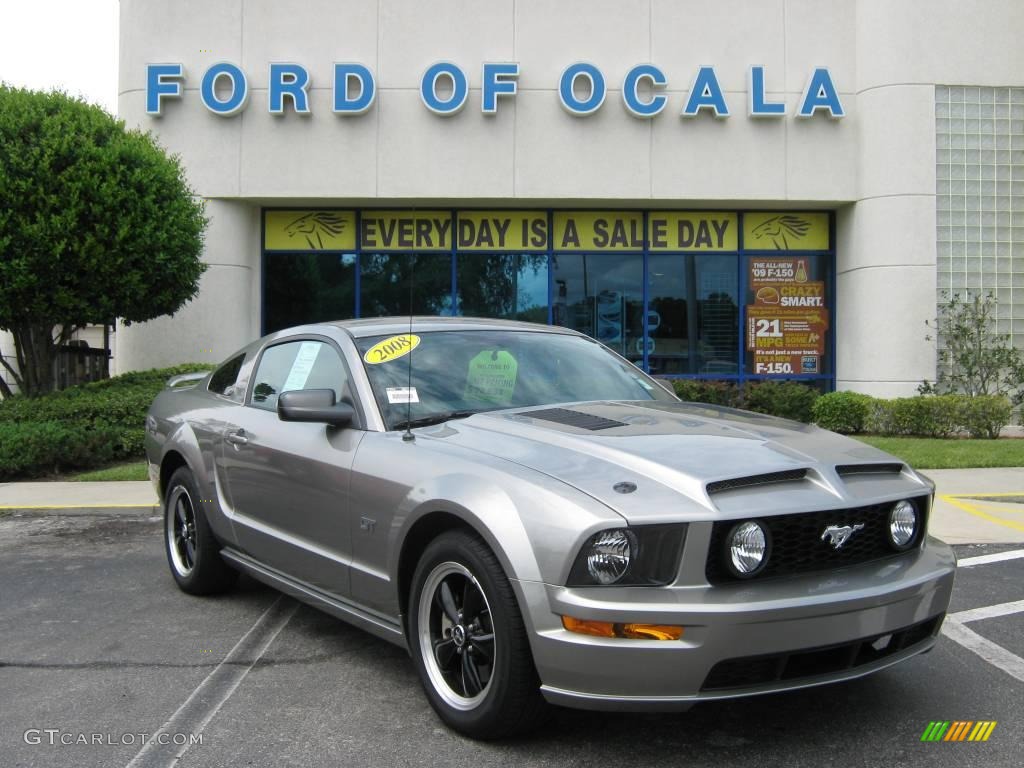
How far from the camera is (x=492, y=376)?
437cm

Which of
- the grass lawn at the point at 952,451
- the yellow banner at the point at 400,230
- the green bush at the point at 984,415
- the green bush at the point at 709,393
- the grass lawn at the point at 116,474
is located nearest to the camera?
the grass lawn at the point at 116,474

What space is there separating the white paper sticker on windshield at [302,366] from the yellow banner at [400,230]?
483 inches

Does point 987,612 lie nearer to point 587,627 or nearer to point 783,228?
point 587,627

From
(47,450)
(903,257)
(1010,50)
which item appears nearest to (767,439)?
(47,450)

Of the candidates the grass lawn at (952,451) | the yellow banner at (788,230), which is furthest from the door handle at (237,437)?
the yellow banner at (788,230)

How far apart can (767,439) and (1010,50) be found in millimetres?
15429

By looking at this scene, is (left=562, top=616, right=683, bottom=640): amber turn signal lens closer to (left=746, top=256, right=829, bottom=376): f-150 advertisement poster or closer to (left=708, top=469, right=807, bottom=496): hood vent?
(left=708, top=469, right=807, bottom=496): hood vent

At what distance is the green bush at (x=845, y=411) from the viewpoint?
48.0 ft

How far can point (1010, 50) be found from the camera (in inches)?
621

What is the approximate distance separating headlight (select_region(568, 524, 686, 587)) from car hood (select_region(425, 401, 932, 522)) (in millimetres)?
53

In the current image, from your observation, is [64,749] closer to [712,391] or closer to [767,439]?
[767,439]

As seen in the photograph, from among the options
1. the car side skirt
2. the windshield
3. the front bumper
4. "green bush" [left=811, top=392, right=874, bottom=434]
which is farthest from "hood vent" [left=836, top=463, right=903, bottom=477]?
"green bush" [left=811, top=392, right=874, bottom=434]

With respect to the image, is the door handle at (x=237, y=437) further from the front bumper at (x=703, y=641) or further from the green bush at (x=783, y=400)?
the green bush at (x=783, y=400)

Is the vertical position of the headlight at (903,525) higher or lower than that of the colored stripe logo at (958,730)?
higher
